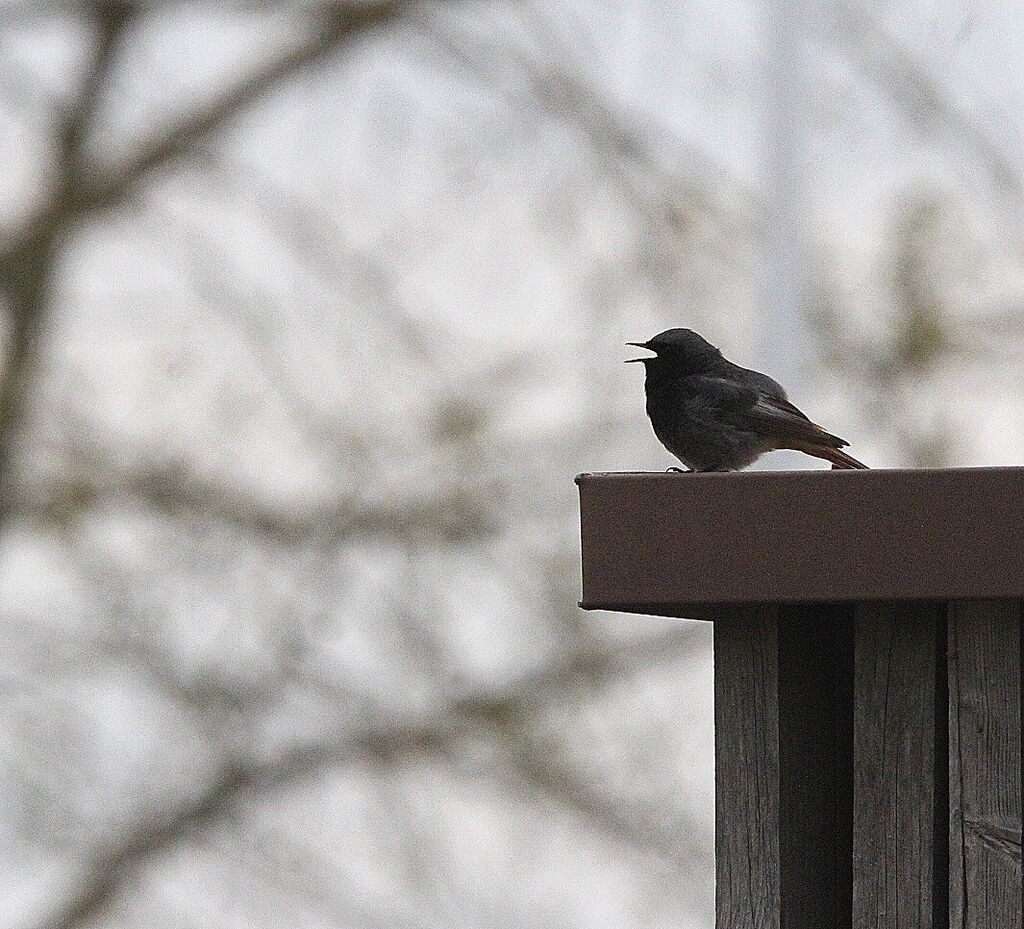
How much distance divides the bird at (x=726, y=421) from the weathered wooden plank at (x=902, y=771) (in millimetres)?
185

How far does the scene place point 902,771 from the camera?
1332mm

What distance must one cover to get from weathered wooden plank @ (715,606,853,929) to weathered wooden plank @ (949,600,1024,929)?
14cm

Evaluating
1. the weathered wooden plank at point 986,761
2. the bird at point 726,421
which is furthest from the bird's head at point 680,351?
the weathered wooden plank at point 986,761

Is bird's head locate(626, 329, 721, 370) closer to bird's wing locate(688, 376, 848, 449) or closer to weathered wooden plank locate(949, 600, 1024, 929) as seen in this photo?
bird's wing locate(688, 376, 848, 449)

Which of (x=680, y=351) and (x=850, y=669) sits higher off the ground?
(x=680, y=351)

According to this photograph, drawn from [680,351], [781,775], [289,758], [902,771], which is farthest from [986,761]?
[289,758]

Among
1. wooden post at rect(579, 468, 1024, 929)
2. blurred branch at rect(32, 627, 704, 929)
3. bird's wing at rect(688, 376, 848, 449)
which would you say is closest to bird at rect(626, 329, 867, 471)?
bird's wing at rect(688, 376, 848, 449)

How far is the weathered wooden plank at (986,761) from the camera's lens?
4.22 feet

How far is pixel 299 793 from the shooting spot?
458 cm

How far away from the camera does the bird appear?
147 centimetres

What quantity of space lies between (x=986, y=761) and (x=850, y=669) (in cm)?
19

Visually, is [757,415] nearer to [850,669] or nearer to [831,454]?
[831,454]

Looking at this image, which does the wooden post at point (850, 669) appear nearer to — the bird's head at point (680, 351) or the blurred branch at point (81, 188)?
the bird's head at point (680, 351)

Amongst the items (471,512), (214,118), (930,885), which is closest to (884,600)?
(930,885)
